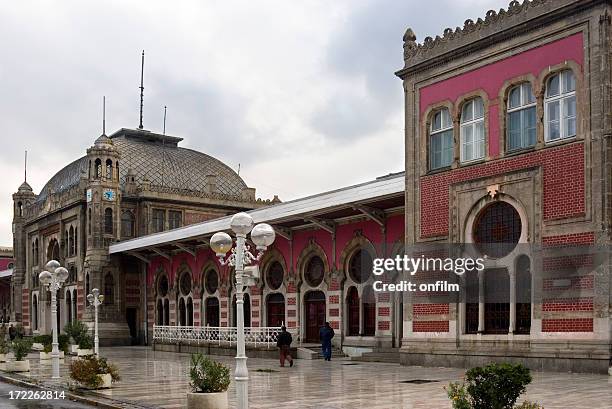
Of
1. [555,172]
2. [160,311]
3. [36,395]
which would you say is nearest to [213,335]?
[160,311]

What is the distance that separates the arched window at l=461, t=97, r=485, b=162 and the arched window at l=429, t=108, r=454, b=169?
472 millimetres

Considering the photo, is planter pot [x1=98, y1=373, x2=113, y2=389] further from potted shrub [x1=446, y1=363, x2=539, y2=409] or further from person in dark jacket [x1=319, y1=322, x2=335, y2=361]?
potted shrub [x1=446, y1=363, x2=539, y2=409]

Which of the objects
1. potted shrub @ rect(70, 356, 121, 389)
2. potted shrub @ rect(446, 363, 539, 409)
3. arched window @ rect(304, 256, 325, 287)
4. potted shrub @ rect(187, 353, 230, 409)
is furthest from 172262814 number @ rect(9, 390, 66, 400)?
arched window @ rect(304, 256, 325, 287)

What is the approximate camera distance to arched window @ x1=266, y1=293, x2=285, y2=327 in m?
34.3

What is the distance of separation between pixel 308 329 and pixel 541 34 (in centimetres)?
1596

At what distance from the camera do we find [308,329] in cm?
3269

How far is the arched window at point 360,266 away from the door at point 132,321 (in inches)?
803

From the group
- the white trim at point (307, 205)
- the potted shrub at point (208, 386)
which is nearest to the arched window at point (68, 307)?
the white trim at point (307, 205)

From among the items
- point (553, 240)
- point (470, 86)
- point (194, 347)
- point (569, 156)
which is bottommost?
point (194, 347)

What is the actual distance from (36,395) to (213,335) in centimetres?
1639

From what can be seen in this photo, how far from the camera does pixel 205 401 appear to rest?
14.0 metres

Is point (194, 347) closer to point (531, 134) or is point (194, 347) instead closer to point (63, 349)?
point (63, 349)

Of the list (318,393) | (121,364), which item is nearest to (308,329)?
(121,364)

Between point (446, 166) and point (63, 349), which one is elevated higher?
point (446, 166)
